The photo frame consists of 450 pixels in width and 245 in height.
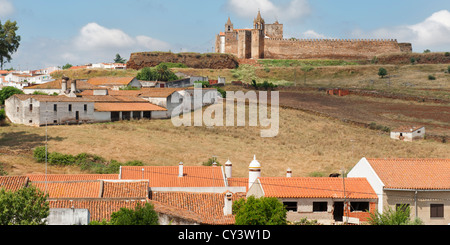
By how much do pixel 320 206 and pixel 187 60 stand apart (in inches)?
3225

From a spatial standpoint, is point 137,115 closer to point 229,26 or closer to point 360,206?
point 360,206

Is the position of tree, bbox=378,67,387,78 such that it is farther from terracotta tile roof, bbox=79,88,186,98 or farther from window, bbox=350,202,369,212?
window, bbox=350,202,369,212

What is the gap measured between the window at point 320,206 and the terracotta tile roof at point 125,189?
21.4ft

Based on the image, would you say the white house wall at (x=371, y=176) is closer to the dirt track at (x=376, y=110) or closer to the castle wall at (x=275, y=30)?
the dirt track at (x=376, y=110)

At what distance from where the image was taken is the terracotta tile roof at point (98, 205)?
805 inches

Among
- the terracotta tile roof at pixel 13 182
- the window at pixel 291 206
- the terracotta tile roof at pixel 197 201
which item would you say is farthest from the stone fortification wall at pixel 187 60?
the window at pixel 291 206

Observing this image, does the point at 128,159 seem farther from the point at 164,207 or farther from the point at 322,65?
the point at 322,65

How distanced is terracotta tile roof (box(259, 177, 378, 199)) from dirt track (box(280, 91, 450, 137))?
104ft

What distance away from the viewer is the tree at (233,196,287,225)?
57.2 ft

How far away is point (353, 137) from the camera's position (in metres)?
49.2

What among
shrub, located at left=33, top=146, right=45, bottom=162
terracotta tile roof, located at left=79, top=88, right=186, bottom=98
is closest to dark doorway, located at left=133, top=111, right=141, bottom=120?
terracotta tile roof, located at left=79, top=88, right=186, bottom=98

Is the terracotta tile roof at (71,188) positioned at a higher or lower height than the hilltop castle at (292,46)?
lower

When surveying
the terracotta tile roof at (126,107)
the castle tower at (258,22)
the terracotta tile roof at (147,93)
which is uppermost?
the castle tower at (258,22)

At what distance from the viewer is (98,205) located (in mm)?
20969
